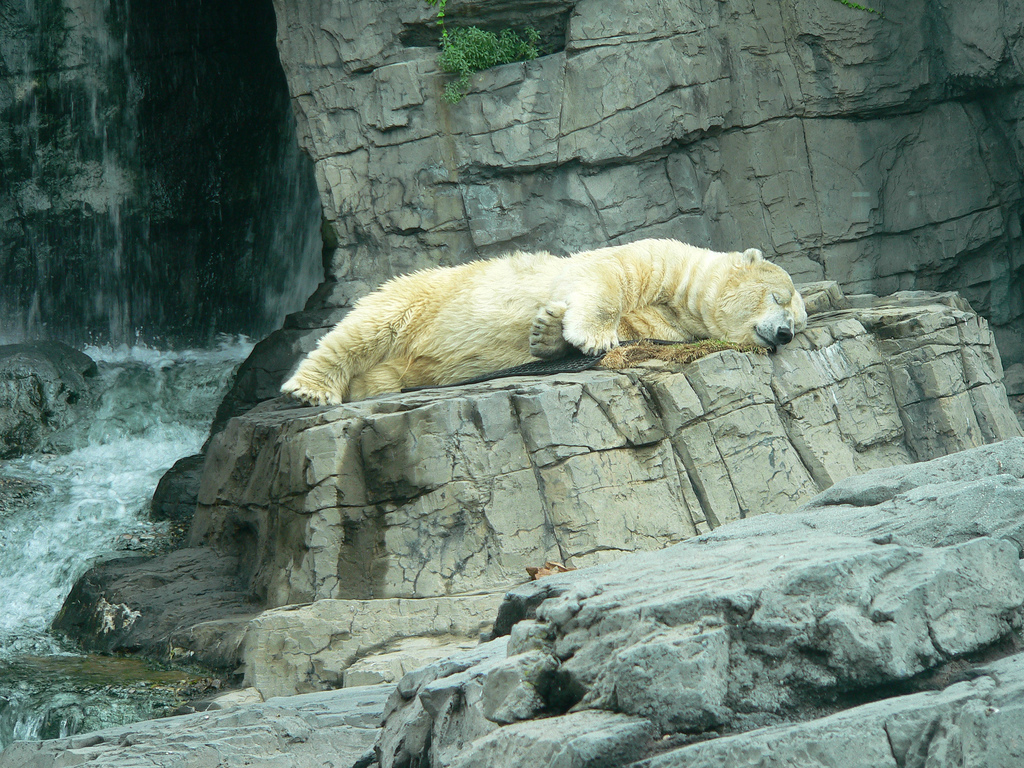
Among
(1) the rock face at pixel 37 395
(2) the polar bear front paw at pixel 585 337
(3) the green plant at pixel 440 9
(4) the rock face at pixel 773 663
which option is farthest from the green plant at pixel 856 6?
(1) the rock face at pixel 37 395

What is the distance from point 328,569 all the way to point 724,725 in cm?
338

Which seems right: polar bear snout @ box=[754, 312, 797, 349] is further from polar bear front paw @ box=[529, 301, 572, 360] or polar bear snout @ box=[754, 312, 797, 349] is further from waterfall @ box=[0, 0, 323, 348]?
waterfall @ box=[0, 0, 323, 348]

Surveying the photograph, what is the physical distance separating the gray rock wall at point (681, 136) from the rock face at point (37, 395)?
7.99 ft

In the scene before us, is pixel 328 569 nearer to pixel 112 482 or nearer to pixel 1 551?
pixel 1 551

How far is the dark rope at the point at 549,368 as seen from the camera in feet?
18.6

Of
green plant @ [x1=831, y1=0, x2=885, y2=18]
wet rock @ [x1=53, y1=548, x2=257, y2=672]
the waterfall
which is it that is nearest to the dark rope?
wet rock @ [x1=53, y1=548, x2=257, y2=672]

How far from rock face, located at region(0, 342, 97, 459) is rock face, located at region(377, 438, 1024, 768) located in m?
8.02

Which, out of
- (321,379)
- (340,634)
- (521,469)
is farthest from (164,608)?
(521,469)

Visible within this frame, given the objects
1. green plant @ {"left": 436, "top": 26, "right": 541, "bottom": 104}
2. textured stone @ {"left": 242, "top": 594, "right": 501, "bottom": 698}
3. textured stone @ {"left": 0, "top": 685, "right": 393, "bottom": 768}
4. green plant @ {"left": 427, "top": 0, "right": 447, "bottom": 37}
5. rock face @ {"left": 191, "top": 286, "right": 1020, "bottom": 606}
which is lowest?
textured stone @ {"left": 0, "top": 685, "right": 393, "bottom": 768}

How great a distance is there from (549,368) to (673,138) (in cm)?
509

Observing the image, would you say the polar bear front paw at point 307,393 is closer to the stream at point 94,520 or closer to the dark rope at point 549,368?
the dark rope at point 549,368

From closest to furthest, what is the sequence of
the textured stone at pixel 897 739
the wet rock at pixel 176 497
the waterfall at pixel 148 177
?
the textured stone at pixel 897 739, the wet rock at pixel 176 497, the waterfall at pixel 148 177

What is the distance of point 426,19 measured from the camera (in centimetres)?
979

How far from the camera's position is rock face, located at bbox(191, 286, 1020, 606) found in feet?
16.5
